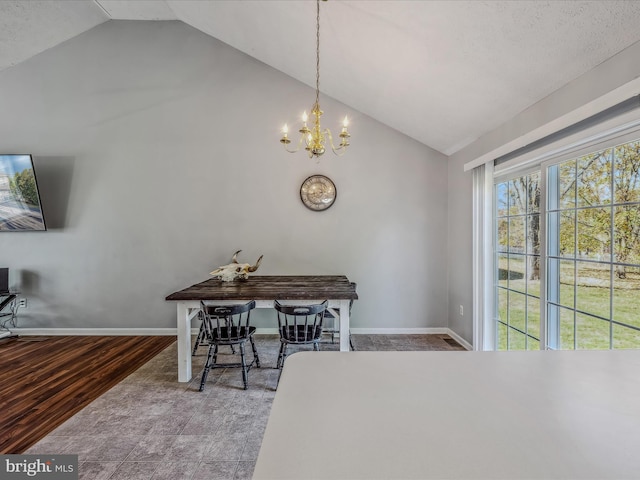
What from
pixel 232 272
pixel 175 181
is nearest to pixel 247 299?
pixel 232 272

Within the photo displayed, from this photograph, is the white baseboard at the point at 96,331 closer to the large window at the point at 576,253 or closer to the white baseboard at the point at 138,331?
the white baseboard at the point at 138,331

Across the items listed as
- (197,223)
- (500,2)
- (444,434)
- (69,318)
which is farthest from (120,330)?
(500,2)

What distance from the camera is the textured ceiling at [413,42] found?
5.65 feet

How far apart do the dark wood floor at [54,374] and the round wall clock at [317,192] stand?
245 cm

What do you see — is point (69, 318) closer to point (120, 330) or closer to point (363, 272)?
point (120, 330)

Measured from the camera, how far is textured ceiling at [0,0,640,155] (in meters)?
1.72

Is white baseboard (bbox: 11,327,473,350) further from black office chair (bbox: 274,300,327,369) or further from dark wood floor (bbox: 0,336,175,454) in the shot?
black office chair (bbox: 274,300,327,369)

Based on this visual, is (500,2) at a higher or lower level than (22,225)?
higher

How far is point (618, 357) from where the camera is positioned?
916 mm

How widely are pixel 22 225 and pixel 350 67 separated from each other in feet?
14.5

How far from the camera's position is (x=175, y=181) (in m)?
3.95

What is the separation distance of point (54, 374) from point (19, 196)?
7.55 ft

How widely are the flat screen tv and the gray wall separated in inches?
6.7

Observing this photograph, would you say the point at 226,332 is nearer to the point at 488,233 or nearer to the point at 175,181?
the point at 175,181
